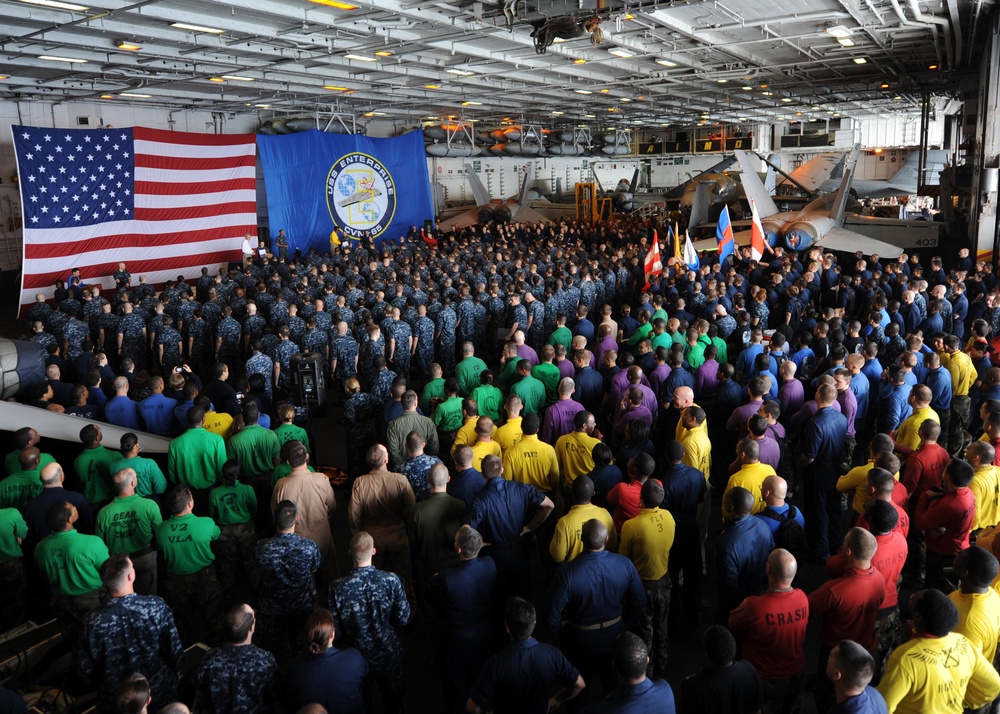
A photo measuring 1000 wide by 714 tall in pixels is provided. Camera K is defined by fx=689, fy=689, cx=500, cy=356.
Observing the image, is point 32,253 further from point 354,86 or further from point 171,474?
point 171,474

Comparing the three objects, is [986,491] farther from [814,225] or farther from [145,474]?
[814,225]

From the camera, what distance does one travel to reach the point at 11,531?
15.5 feet

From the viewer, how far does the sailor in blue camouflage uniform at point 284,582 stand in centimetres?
411

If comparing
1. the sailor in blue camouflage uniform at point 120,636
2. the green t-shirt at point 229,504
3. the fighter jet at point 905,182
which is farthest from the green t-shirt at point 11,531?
the fighter jet at point 905,182

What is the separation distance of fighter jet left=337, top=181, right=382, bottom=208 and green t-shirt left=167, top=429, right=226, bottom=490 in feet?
56.5

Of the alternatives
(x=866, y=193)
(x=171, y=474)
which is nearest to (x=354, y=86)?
(x=171, y=474)

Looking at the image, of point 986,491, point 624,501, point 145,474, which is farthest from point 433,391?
point 986,491

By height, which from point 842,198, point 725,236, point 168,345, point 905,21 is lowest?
point 168,345

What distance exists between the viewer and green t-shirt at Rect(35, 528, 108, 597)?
4.22m

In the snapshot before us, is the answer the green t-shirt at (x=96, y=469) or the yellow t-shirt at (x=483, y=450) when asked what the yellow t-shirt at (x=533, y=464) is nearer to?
the yellow t-shirt at (x=483, y=450)

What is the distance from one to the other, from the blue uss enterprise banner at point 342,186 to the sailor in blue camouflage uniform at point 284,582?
17479mm

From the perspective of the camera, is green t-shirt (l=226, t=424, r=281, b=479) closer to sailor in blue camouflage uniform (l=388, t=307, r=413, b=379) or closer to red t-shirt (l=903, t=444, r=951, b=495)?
sailor in blue camouflage uniform (l=388, t=307, r=413, b=379)

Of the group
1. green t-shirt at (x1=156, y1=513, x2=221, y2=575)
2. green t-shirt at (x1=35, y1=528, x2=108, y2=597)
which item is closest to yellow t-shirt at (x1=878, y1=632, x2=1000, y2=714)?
green t-shirt at (x1=156, y1=513, x2=221, y2=575)

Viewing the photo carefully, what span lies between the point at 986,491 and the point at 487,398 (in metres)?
4.13
